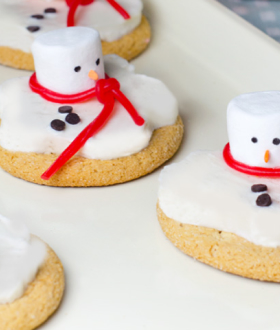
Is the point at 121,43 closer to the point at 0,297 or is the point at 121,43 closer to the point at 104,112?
the point at 104,112

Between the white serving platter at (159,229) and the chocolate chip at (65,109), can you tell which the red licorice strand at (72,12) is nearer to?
the white serving platter at (159,229)

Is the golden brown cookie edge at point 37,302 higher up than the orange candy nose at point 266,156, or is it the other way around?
the orange candy nose at point 266,156

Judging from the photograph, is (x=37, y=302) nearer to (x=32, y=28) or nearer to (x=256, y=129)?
(x=256, y=129)

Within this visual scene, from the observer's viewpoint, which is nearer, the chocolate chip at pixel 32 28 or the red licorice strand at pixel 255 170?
the red licorice strand at pixel 255 170

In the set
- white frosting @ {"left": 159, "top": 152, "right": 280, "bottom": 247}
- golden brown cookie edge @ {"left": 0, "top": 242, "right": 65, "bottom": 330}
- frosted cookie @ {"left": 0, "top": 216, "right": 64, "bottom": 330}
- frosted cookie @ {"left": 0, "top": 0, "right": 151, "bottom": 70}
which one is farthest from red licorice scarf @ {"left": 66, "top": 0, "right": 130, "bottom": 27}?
golden brown cookie edge @ {"left": 0, "top": 242, "right": 65, "bottom": 330}

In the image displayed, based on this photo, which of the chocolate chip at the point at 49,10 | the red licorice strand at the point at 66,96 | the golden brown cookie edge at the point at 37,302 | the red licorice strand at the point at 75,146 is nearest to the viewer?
the golden brown cookie edge at the point at 37,302

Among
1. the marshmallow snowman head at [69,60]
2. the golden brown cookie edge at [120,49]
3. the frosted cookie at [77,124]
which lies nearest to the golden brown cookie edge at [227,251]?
the frosted cookie at [77,124]

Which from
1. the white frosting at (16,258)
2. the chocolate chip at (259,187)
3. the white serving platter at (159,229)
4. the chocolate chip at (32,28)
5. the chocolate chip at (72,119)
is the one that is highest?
the chocolate chip at (259,187)

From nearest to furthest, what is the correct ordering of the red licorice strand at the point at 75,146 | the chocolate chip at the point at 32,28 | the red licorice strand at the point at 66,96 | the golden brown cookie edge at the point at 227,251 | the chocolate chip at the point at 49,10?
1. the golden brown cookie edge at the point at 227,251
2. the red licorice strand at the point at 75,146
3. the red licorice strand at the point at 66,96
4. the chocolate chip at the point at 32,28
5. the chocolate chip at the point at 49,10
